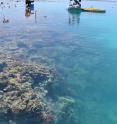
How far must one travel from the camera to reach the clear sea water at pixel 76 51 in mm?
27719

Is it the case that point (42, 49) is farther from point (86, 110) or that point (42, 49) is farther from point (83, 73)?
point (86, 110)

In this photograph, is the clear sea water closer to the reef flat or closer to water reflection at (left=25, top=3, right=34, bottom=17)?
water reflection at (left=25, top=3, right=34, bottom=17)

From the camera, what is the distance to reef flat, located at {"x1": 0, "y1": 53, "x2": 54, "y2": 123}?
23.8 meters

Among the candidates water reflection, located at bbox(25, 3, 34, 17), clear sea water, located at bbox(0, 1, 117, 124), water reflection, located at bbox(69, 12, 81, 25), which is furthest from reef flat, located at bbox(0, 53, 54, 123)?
water reflection, located at bbox(25, 3, 34, 17)

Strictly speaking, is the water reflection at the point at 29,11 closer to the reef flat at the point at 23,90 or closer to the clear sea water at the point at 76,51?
the clear sea water at the point at 76,51

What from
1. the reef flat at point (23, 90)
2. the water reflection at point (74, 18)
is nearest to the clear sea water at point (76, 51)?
the water reflection at point (74, 18)

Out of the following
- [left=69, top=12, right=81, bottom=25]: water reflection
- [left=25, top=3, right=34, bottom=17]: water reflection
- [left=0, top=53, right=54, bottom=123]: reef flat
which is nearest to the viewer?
[left=0, top=53, right=54, bottom=123]: reef flat

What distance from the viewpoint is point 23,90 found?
2688 cm

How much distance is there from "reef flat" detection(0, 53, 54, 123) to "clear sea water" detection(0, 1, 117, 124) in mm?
1613

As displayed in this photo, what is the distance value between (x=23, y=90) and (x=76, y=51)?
17.7m

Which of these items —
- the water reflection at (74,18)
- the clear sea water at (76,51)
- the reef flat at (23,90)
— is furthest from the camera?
the water reflection at (74,18)

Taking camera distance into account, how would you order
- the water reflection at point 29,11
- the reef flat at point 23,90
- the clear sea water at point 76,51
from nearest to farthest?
1. the reef flat at point 23,90
2. the clear sea water at point 76,51
3. the water reflection at point 29,11

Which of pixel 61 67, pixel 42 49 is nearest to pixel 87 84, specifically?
pixel 61 67

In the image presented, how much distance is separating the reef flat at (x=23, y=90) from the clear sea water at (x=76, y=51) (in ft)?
5.29
